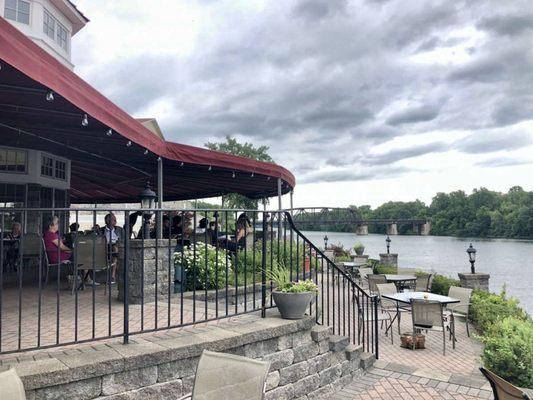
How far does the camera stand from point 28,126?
563 cm

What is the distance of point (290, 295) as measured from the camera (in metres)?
4.27

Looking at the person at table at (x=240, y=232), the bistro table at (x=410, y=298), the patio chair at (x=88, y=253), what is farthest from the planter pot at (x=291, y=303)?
the bistro table at (x=410, y=298)

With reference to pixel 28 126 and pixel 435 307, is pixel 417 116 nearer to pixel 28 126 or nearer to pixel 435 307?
pixel 435 307

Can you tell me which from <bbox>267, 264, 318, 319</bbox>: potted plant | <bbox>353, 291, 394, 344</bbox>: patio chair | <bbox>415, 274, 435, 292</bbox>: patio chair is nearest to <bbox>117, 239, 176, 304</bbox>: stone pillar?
<bbox>267, 264, 318, 319</bbox>: potted plant

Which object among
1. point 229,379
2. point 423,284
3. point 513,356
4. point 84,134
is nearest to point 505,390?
point 229,379

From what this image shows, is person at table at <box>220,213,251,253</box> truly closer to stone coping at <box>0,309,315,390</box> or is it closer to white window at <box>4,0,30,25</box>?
stone coping at <box>0,309,315,390</box>

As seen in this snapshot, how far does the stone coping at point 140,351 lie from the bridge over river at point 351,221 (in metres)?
32.2

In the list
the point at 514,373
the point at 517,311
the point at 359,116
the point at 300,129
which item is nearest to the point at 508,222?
the point at 300,129

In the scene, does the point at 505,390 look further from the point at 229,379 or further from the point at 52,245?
the point at 52,245

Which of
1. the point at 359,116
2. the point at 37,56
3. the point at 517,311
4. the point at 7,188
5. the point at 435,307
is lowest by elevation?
the point at 517,311

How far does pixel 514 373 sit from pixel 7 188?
8.77 meters

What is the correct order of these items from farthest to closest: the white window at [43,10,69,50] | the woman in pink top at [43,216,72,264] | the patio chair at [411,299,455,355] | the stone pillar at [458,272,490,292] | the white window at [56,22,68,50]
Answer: the white window at [56,22,68,50] → the white window at [43,10,69,50] → the stone pillar at [458,272,490,292] → the patio chair at [411,299,455,355] → the woman in pink top at [43,216,72,264]

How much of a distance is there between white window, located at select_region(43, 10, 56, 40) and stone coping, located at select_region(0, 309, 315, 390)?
17.4m

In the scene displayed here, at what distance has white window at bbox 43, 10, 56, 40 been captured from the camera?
55.2 feet
